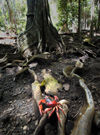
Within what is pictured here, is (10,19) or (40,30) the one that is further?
(10,19)

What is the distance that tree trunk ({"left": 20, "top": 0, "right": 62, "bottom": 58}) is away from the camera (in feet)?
17.0

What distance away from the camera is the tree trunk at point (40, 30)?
17.0 ft

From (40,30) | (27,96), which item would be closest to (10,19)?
(40,30)

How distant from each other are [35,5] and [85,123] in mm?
5361

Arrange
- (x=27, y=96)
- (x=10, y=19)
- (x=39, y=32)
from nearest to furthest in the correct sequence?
(x=27, y=96) → (x=39, y=32) → (x=10, y=19)

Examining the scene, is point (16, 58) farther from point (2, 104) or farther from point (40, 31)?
point (2, 104)

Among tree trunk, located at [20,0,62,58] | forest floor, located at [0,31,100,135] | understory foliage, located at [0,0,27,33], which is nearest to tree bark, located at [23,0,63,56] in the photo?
tree trunk, located at [20,0,62,58]

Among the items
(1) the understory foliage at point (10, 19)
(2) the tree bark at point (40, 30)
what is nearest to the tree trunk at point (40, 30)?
(2) the tree bark at point (40, 30)

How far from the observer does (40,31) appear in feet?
17.5

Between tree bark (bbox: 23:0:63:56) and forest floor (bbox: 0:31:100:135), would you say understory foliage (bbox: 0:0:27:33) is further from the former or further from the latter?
forest floor (bbox: 0:31:100:135)

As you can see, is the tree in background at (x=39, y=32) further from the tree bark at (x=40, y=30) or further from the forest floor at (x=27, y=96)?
the forest floor at (x=27, y=96)

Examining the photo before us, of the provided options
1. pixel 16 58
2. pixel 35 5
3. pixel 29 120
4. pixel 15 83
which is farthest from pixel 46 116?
pixel 35 5

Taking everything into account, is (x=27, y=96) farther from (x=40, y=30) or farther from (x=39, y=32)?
(x=40, y=30)

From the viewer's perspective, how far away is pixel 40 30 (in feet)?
17.5
